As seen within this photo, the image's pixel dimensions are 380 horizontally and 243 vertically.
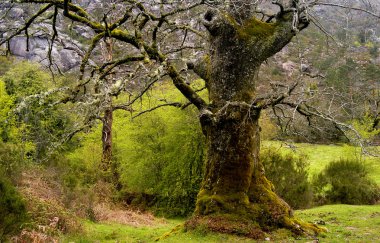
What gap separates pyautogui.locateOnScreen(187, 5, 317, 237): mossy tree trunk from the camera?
28.5 ft

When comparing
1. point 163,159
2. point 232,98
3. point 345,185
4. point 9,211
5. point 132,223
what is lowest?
point 132,223

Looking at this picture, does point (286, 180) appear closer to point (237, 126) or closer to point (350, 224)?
point (350, 224)

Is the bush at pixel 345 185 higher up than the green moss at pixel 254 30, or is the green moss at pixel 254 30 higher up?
the green moss at pixel 254 30

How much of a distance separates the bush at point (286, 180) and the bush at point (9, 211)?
41.7ft

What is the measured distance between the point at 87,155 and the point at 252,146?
1304 centimetres

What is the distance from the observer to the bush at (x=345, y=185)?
1797 cm

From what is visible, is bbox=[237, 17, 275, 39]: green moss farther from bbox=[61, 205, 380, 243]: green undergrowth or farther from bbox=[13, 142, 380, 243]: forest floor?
bbox=[61, 205, 380, 243]: green undergrowth

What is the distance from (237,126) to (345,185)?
1150 centimetres

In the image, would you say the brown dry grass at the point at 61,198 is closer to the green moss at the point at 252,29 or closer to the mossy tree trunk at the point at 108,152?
the mossy tree trunk at the point at 108,152

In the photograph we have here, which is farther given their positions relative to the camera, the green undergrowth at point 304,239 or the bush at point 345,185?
the bush at point 345,185

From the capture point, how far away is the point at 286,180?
18.1 meters

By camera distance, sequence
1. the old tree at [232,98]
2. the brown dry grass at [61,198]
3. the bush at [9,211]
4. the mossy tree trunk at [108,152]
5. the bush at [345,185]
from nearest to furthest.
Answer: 1. the bush at [9,211]
2. the old tree at [232,98]
3. the brown dry grass at [61,198]
4. the bush at [345,185]
5. the mossy tree trunk at [108,152]

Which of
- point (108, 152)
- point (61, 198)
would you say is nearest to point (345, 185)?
point (108, 152)

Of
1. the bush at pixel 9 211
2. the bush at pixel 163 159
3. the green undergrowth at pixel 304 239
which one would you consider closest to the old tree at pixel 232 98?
the green undergrowth at pixel 304 239
